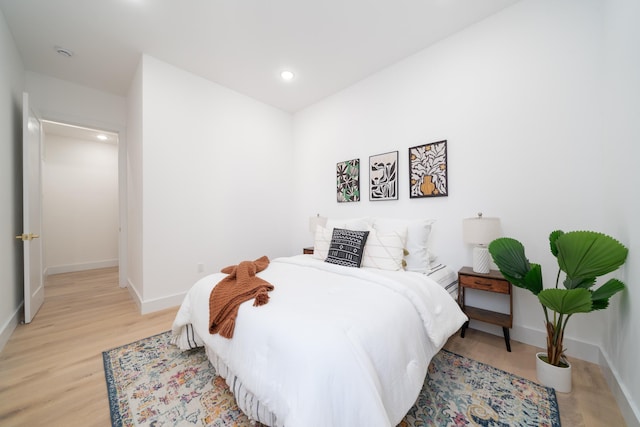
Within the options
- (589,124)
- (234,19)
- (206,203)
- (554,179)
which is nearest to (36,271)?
(206,203)

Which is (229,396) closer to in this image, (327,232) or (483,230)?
(327,232)

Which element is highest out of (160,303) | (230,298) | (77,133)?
(77,133)

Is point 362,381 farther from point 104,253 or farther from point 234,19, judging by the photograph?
point 104,253

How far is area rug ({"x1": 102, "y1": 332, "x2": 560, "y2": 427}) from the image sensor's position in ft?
4.36

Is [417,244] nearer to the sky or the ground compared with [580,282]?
nearer to the sky

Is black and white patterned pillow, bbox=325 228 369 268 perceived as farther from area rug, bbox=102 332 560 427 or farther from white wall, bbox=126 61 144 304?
white wall, bbox=126 61 144 304

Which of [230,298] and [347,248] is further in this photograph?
[347,248]

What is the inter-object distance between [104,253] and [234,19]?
544 centimetres

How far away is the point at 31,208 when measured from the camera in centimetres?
257

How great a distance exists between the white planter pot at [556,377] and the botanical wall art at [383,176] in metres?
1.86

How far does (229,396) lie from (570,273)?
218 cm

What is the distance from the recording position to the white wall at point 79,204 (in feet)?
15.2

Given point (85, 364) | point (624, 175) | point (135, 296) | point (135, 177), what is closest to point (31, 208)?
point (135, 177)

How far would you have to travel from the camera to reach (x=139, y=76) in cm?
284
